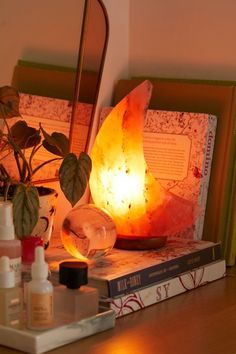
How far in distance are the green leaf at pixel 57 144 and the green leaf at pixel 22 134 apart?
0.02m

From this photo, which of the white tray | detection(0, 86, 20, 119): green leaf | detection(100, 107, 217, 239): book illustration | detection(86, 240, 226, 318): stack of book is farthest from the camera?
detection(100, 107, 217, 239): book illustration

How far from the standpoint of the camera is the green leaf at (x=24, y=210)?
4.37 feet

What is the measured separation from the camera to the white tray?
3.82ft

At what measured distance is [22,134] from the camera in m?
1.48

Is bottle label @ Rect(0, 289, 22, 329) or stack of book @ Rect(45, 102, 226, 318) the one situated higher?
stack of book @ Rect(45, 102, 226, 318)

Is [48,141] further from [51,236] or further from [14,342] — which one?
[14,342]

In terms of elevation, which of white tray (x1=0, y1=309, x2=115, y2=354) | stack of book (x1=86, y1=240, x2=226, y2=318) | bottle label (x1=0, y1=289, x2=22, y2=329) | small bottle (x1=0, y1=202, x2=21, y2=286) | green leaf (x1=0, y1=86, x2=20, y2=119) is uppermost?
green leaf (x1=0, y1=86, x2=20, y2=119)

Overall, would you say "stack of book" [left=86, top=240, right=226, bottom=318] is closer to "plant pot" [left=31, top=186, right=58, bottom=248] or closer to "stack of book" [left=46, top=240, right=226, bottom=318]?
"stack of book" [left=46, top=240, right=226, bottom=318]

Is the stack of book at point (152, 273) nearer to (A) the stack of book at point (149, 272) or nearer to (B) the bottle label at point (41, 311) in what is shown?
(A) the stack of book at point (149, 272)

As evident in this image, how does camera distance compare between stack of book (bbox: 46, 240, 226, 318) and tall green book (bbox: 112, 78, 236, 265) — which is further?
tall green book (bbox: 112, 78, 236, 265)

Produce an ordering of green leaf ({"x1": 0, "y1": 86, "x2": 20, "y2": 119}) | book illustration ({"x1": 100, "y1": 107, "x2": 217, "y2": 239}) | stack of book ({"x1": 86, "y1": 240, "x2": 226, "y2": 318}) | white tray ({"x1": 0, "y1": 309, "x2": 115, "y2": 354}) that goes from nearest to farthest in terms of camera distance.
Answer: white tray ({"x1": 0, "y1": 309, "x2": 115, "y2": 354}), stack of book ({"x1": 86, "y1": 240, "x2": 226, "y2": 318}), green leaf ({"x1": 0, "y1": 86, "x2": 20, "y2": 119}), book illustration ({"x1": 100, "y1": 107, "x2": 217, "y2": 239})

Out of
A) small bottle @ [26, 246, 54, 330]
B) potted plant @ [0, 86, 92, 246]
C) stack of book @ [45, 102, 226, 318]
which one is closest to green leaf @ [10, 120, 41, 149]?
potted plant @ [0, 86, 92, 246]

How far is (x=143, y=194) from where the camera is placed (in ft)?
4.85

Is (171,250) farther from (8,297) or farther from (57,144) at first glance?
(8,297)
